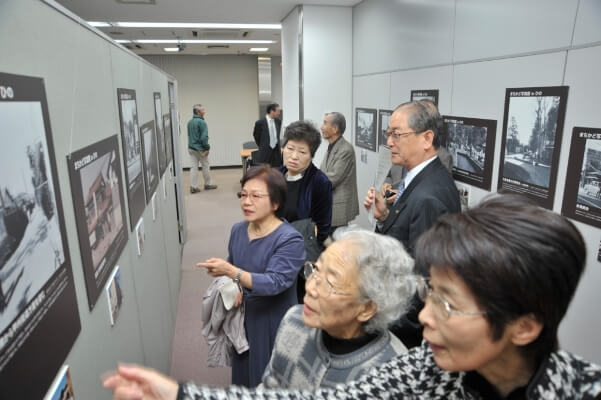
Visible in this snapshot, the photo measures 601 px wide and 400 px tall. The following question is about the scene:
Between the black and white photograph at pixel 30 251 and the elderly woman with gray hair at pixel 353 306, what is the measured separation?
746 millimetres

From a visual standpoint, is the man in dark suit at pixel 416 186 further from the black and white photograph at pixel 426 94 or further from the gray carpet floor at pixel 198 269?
the gray carpet floor at pixel 198 269

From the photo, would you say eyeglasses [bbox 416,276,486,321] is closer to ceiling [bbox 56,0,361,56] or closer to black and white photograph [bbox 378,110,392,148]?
black and white photograph [bbox 378,110,392,148]

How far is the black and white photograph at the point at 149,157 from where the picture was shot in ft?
7.86

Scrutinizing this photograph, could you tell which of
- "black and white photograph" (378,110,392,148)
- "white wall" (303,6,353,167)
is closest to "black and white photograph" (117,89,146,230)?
"black and white photograph" (378,110,392,148)

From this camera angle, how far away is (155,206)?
2770mm

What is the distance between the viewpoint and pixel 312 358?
1.39 m

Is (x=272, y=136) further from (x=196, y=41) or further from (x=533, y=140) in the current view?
(x=533, y=140)

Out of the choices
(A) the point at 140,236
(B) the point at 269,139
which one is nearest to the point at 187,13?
(B) the point at 269,139

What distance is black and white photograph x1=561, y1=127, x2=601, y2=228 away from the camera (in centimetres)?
206

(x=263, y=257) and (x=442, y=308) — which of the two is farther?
(x=263, y=257)

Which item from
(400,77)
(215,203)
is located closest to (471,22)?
(400,77)

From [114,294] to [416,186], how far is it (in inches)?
57.3

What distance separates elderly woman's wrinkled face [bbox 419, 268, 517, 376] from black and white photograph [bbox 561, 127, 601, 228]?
5.61ft

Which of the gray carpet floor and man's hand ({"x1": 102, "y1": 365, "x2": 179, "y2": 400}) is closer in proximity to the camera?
man's hand ({"x1": 102, "y1": 365, "x2": 179, "y2": 400})
